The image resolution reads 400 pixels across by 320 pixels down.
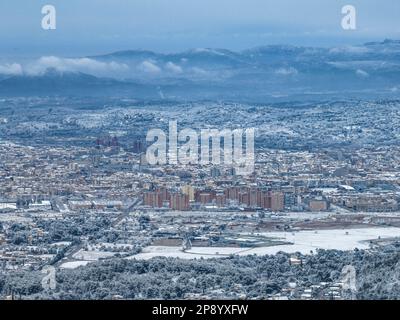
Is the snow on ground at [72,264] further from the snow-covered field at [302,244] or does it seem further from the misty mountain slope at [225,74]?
→ the misty mountain slope at [225,74]

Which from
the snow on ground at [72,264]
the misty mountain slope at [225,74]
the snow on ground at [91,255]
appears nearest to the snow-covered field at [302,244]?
the snow on ground at [91,255]

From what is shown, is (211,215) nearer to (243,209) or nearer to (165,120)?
(243,209)

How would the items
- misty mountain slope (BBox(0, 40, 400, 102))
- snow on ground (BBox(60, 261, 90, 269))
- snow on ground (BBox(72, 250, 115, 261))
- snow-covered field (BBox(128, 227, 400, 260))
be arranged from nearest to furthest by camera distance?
snow on ground (BBox(60, 261, 90, 269)) < snow on ground (BBox(72, 250, 115, 261)) < snow-covered field (BBox(128, 227, 400, 260)) < misty mountain slope (BBox(0, 40, 400, 102))

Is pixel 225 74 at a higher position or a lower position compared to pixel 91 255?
higher

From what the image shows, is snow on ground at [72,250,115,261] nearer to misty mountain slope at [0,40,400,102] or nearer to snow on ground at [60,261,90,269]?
snow on ground at [60,261,90,269]

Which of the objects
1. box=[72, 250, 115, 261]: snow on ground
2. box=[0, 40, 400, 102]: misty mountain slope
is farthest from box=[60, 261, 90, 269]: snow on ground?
box=[0, 40, 400, 102]: misty mountain slope

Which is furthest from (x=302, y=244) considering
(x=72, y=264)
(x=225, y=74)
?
(x=225, y=74)

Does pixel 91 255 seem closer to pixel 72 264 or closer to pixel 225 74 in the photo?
pixel 72 264
